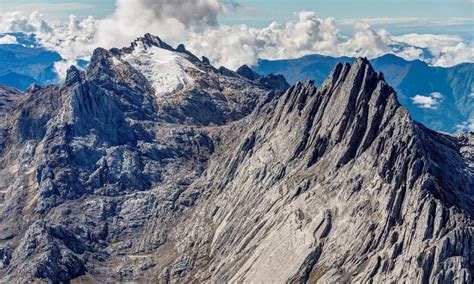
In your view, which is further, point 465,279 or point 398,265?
point 398,265

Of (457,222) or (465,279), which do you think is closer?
(465,279)

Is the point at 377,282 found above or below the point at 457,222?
below

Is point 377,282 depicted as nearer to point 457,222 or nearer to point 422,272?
point 422,272

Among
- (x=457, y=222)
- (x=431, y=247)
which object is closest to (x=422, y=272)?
(x=431, y=247)

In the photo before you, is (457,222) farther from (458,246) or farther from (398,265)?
(398,265)

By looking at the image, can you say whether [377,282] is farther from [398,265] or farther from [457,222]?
[457,222]

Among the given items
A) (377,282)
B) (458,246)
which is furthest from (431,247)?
(377,282)

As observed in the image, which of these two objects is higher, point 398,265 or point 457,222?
point 457,222
